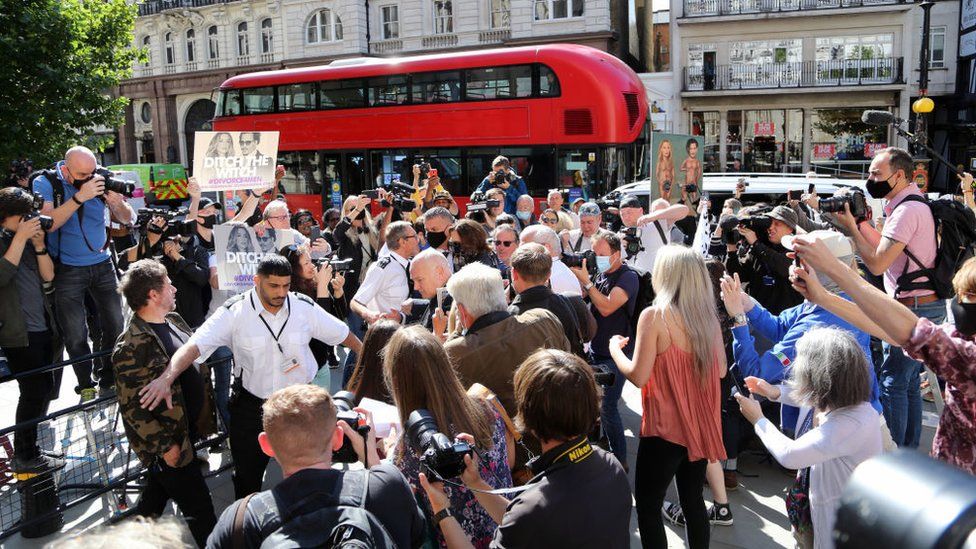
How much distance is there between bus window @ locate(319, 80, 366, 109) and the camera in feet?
53.0

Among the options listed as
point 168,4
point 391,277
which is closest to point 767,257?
point 391,277

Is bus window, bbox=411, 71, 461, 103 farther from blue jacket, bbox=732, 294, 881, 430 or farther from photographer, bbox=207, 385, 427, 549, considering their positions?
photographer, bbox=207, 385, 427, 549

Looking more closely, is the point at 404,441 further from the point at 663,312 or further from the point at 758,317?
the point at 758,317

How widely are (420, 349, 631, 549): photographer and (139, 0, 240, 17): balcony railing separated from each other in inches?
1488

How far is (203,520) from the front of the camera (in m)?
3.57

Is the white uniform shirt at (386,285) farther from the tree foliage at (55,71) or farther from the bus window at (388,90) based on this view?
the bus window at (388,90)

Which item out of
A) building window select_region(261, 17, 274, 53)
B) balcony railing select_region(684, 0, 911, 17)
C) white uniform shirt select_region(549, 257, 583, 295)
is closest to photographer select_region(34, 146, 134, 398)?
white uniform shirt select_region(549, 257, 583, 295)

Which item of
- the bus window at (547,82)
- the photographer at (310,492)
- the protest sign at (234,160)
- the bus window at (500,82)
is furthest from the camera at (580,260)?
the bus window at (500,82)

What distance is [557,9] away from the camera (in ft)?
89.6

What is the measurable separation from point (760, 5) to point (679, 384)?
27.5 m

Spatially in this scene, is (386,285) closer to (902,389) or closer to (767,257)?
(767,257)

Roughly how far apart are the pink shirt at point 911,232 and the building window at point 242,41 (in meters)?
35.5

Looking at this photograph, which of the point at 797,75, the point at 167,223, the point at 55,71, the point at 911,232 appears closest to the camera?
the point at 911,232

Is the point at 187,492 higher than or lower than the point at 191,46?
lower
